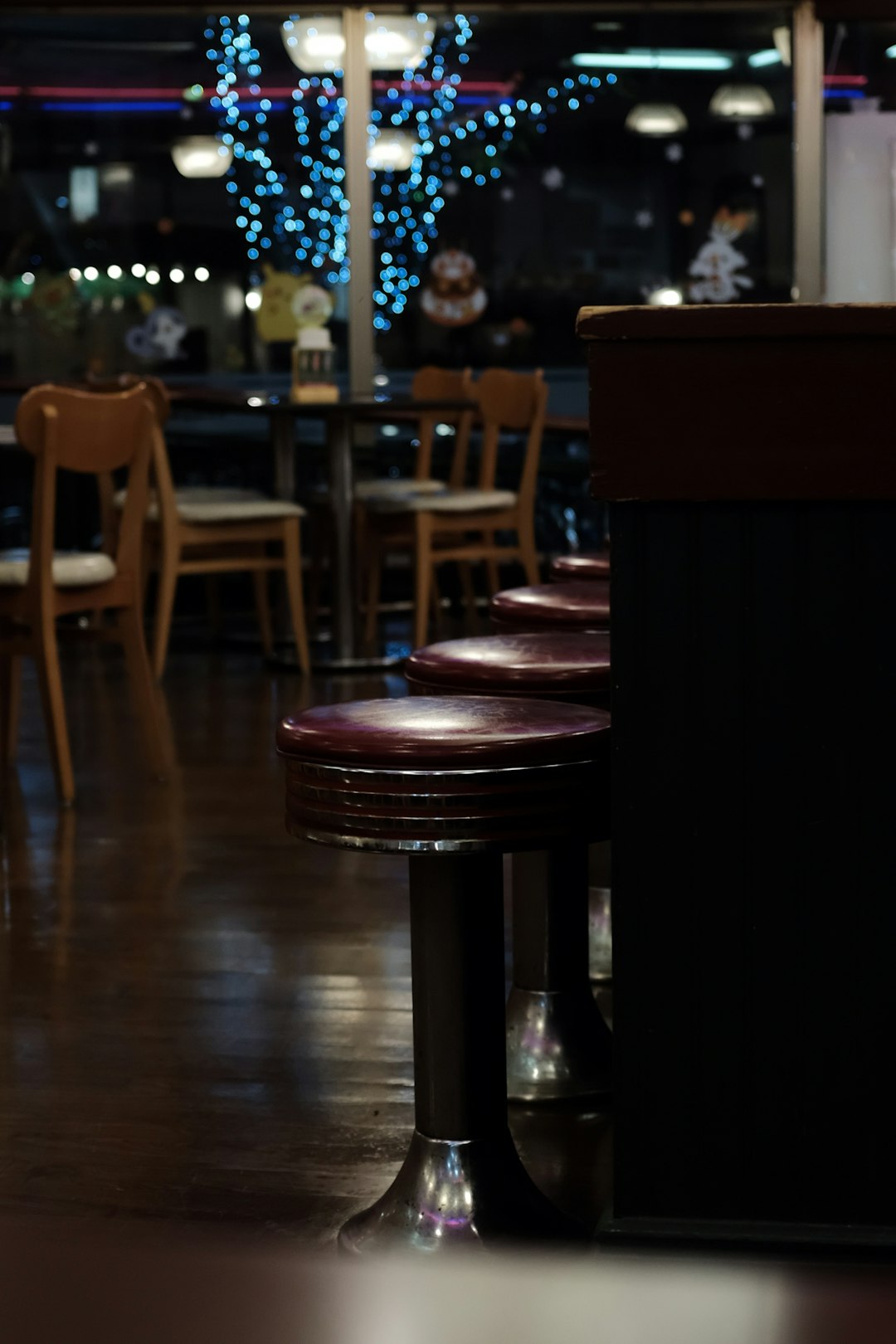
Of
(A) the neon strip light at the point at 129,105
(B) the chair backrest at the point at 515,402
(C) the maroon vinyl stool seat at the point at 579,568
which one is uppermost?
(A) the neon strip light at the point at 129,105

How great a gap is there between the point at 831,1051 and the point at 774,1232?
0.17m

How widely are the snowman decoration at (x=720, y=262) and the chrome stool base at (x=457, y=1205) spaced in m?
7.06

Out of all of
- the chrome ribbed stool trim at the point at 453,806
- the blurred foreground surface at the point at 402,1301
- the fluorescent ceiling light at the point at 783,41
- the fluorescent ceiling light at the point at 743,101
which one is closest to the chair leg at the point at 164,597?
the fluorescent ceiling light at the point at 743,101

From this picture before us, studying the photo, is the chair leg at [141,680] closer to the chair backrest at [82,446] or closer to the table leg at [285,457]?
the chair backrest at [82,446]

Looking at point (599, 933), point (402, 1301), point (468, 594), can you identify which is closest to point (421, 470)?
point (468, 594)

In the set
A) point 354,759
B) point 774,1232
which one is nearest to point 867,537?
point 354,759

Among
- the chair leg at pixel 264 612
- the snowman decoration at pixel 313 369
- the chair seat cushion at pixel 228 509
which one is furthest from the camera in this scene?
the chair leg at pixel 264 612

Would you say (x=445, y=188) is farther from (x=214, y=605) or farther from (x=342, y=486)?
(x=342, y=486)

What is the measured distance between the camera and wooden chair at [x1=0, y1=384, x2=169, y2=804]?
3.87 meters

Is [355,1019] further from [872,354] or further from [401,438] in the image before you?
[401,438]

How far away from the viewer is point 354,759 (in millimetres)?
1651

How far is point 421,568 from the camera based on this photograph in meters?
6.20

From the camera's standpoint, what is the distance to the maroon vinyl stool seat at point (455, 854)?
1.63 m

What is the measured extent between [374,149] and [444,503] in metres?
2.65
